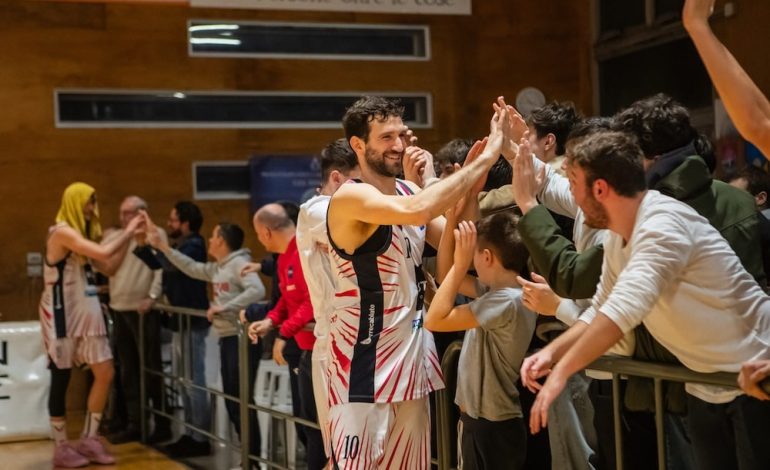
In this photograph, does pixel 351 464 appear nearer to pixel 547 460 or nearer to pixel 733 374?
pixel 547 460

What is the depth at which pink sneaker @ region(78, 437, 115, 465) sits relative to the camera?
23.8ft

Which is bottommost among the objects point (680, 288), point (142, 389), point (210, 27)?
point (142, 389)

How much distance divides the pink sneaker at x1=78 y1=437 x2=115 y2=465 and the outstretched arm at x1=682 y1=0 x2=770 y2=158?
5.52 meters

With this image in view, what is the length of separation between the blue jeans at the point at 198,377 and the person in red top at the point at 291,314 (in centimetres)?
142

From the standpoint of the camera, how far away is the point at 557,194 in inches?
149

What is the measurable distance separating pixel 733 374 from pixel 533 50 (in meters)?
8.35

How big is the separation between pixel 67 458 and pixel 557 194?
4602mm

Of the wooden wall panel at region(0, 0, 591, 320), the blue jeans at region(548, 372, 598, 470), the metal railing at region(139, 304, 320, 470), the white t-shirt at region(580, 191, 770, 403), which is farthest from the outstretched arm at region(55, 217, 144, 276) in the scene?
the white t-shirt at region(580, 191, 770, 403)

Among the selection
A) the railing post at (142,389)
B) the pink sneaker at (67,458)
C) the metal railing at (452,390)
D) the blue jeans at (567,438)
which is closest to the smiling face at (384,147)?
the metal railing at (452,390)

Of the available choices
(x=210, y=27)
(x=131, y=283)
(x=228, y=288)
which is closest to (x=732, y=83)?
(x=228, y=288)

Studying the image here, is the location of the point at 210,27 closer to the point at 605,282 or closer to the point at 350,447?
the point at 350,447

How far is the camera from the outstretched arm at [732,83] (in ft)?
9.06

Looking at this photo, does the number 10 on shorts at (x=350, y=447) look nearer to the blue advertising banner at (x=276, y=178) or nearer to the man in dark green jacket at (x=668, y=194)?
the man in dark green jacket at (x=668, y=194)

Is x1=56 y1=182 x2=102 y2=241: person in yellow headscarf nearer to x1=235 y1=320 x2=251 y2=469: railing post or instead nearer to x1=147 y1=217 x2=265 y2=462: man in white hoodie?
x1=147 y1=217 x2=265 y2=462: man in white hoodie
